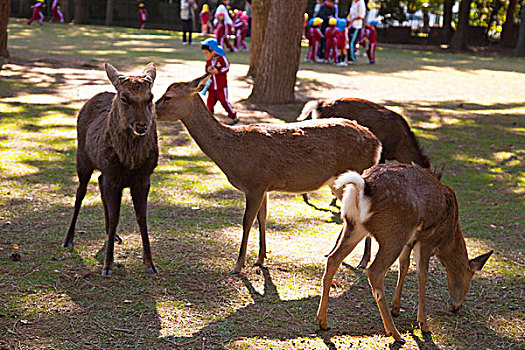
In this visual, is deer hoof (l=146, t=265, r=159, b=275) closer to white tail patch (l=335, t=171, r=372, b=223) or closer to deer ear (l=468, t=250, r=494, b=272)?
white tail patch (l=335, t=171, r=372, b=223)

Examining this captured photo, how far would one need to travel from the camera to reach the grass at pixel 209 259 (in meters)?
4.73

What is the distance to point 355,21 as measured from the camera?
74.2 ft

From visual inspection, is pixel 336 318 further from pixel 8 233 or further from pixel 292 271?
pixel 8 233

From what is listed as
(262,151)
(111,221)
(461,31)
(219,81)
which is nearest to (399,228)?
(262,151)

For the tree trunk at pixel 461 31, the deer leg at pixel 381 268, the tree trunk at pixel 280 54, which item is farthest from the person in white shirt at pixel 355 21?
the deer leg at pixel 381 268

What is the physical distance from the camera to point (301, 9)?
13.0 metres

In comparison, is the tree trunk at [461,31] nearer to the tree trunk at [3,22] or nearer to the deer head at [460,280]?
the tree trunk at [3,22]

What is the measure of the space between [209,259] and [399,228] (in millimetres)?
2158

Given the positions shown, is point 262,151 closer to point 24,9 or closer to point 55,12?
point 55,12

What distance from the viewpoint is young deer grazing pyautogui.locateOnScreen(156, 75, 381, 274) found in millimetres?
5781

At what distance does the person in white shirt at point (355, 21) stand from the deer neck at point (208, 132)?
1736cm

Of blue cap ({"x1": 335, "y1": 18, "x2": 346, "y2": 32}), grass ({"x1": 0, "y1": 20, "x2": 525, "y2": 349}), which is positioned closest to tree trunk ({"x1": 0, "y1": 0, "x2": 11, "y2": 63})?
grass ({"x1": 0, "y1": 20, "x2": 525, "y2": 349})

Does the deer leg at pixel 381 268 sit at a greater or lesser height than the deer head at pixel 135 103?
lesser

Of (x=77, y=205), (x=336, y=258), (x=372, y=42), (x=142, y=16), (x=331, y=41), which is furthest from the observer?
(x=142, y=16)
